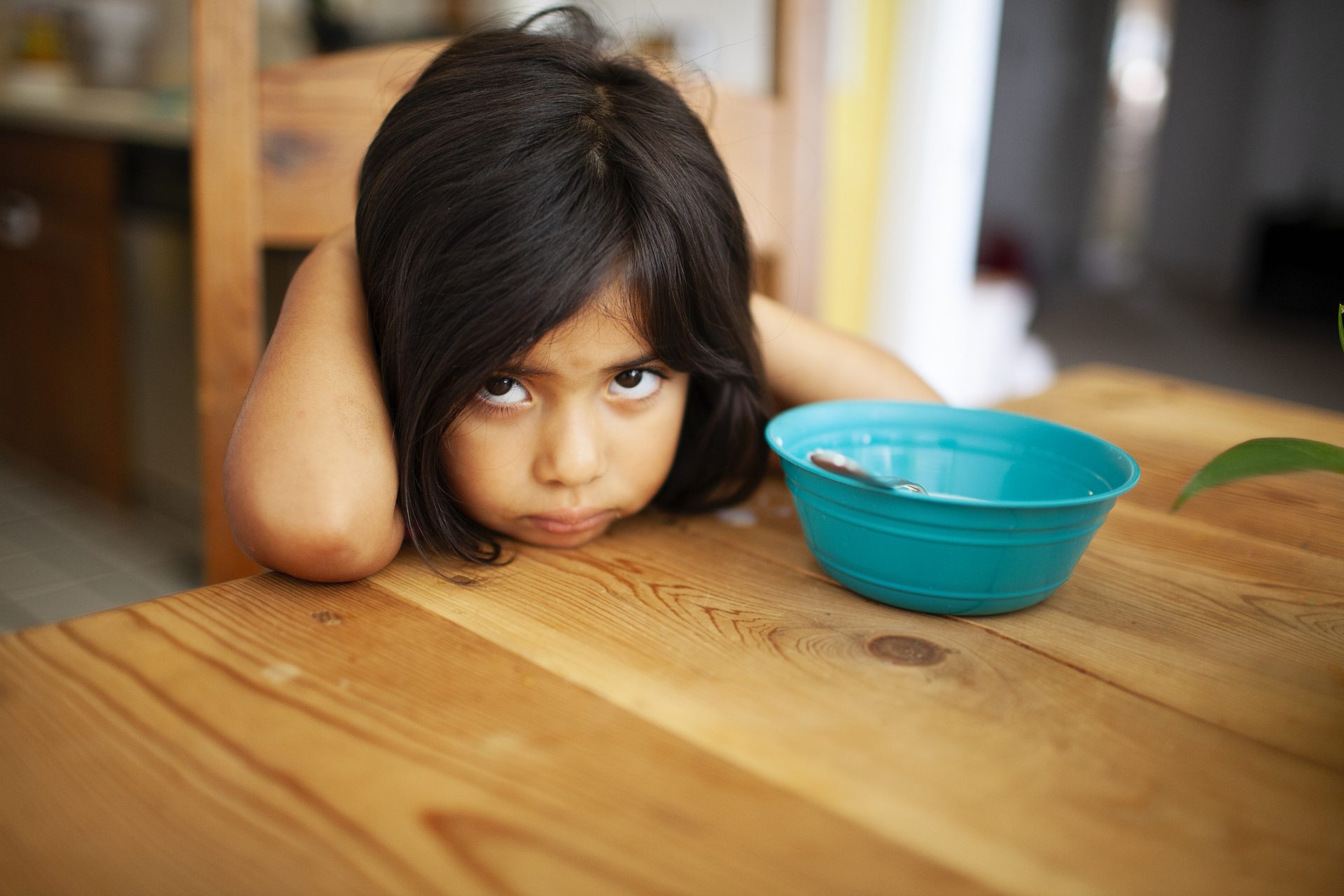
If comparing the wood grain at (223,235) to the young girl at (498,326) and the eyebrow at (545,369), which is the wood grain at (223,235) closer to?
the young girl at (498,326)

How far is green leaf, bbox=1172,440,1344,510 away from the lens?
0.42 meters

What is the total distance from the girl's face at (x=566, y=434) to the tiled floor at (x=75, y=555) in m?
1.27

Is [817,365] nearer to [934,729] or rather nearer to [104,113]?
[934,729]

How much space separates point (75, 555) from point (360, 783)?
71.8 inches

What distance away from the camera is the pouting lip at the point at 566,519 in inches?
25.6

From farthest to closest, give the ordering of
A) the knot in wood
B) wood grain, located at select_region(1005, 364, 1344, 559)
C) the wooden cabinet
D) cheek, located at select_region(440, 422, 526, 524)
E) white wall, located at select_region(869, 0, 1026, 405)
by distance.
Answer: white wall, located at select_region(869, 0, 1026, 405), the wooden cabinet, wood grain, located at select_region(1005, 364, 1344, 559), cheek, located at select_region(440, 422, 526, 524), the knot in wood

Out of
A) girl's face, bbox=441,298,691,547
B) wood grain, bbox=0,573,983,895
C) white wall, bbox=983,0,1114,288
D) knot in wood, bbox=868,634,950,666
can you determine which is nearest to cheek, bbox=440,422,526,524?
girl's face, bbox=441,298,691,547

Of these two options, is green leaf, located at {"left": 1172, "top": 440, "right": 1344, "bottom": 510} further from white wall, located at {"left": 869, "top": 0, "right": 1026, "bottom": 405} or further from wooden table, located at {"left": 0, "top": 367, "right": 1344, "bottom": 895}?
white wall, located at {"left": 869, "top": 0, "right": 1026, "bottom": 405}

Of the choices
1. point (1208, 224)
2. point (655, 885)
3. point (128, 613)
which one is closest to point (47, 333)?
point (128, 613)

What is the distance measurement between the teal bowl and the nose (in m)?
0.11

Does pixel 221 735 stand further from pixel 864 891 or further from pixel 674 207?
pixel 674 207

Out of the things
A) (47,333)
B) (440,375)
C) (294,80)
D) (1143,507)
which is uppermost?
(294,80)

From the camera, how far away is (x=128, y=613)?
54cm

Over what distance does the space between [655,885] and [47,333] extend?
2393mm
